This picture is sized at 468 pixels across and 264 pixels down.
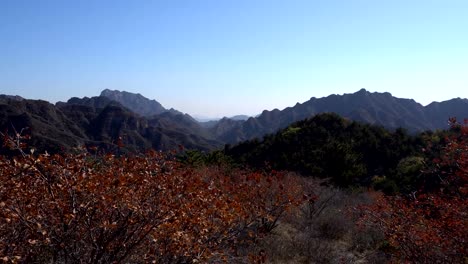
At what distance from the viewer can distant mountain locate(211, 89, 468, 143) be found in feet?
478

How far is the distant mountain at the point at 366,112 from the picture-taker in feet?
478

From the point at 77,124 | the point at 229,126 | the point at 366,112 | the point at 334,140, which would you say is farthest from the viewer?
the point at 229,126

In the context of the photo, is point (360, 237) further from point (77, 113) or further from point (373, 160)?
point (77, 113)

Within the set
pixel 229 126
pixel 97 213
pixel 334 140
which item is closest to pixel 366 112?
pixel 229 126

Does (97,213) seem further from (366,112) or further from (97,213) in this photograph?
(366,112)

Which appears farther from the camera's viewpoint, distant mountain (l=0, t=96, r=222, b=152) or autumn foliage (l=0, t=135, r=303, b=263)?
distant mountain (l=0, t=96, r=222, b=152)

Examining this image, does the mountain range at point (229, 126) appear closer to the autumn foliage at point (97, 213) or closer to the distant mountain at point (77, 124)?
the distant mountain at point (77, 124)

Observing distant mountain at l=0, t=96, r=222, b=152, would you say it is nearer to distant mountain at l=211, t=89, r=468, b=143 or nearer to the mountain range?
the mountain range

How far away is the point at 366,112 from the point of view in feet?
479

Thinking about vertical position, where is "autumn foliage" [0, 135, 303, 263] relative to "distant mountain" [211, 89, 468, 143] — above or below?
below

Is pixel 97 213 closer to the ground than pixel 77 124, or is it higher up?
closer to the ground

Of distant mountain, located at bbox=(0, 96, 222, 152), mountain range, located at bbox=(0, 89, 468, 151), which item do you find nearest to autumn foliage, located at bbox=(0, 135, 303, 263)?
distant mountain, located at bbox=(0, 96, 222, 152)

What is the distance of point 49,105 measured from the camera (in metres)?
74.2

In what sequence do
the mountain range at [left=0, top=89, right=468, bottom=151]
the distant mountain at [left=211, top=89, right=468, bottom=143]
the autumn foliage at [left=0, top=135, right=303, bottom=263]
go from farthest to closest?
the distant mountain at [left=211, top=89, right=468, bottom=143] < the mountain range at [left=0, top=89, right=468, bottom=151] < the autumn foliage at [left=0, top=135, right=303, bottom=263]
